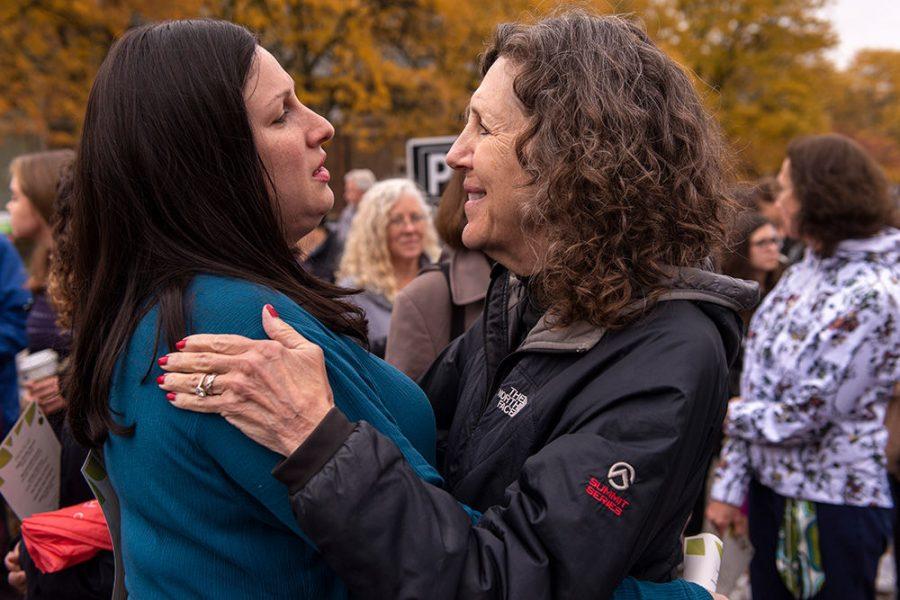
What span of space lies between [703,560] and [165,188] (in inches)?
55.5

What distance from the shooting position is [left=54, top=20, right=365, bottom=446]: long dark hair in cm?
154

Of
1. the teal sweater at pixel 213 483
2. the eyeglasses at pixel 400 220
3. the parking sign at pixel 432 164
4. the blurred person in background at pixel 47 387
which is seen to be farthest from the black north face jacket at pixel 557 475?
the parking sign at pixel 432 164

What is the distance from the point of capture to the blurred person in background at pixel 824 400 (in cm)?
321

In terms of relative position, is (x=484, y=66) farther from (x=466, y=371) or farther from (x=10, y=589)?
(x=10, y=589)

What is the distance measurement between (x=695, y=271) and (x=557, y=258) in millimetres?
275

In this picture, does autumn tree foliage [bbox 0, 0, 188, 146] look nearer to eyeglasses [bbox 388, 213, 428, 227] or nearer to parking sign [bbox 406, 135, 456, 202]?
parking sign [bbox 406, 135, 456, 202]

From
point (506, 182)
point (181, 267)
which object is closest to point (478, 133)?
point (506, 182)

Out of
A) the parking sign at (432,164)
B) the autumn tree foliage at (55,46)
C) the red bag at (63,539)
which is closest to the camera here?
the red bag at (63,539)

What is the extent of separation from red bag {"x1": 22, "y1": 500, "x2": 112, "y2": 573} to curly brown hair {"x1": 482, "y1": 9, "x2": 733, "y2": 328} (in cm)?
136

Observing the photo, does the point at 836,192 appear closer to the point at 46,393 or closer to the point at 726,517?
the point at 726,517

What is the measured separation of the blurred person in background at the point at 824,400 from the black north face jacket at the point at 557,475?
1.82 m

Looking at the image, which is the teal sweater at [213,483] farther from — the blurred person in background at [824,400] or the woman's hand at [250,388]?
the blurred person in background at [824,400]

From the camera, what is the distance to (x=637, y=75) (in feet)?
5.45

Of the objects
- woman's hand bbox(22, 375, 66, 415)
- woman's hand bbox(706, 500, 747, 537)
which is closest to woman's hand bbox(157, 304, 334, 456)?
woman's hand bbox(22, 375, 66, 415)
